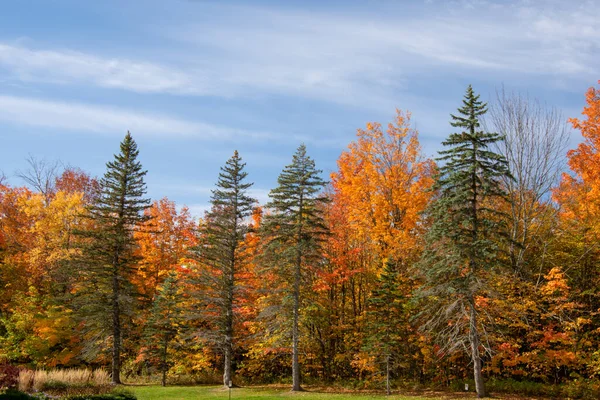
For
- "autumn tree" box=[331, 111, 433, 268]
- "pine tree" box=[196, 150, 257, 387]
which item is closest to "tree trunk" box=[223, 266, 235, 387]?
"pine tree" box=[196, 150, 257, 387]

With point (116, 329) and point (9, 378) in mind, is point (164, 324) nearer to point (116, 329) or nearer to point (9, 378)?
point (116, 329)

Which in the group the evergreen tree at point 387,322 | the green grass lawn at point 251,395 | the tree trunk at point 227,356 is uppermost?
the evergreen tree at point 387,322

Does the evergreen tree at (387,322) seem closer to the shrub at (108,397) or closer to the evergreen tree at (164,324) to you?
the shrub at (108,397)

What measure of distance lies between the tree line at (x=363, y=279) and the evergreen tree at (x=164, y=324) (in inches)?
5.9

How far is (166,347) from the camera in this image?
31984mm

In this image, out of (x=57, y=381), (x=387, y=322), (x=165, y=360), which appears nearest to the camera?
(x=57, y=381)

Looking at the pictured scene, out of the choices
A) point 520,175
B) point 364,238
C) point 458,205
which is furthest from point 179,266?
point 520,175

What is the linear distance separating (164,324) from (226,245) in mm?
7157

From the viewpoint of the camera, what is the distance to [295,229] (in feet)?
91.0

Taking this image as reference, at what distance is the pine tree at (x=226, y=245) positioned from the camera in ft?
98.8

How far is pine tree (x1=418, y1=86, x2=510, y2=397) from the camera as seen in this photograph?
21516 millimetres

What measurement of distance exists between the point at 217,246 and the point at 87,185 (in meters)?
25.9

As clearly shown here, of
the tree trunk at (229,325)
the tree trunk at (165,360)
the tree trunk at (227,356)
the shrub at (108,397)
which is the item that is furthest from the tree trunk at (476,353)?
the tree trunk at (165,360)

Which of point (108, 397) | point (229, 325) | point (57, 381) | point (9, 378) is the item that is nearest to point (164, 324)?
point (229, 325)
